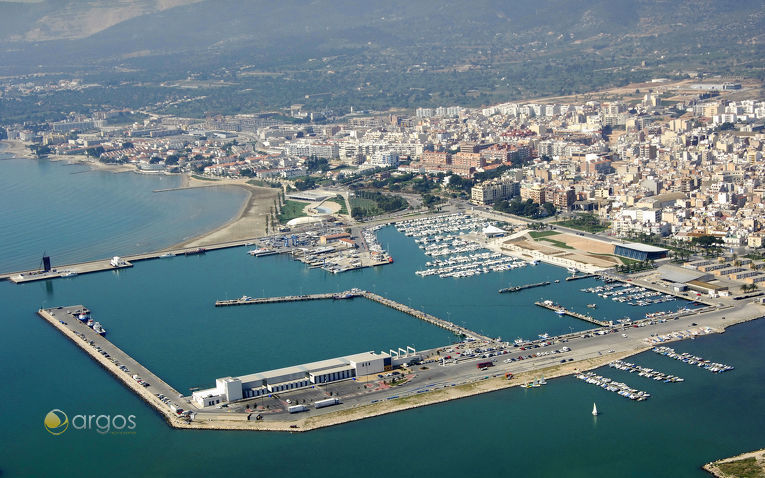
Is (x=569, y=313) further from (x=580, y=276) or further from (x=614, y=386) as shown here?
(x=614, y=386)

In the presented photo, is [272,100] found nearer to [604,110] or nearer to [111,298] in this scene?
[604,110]

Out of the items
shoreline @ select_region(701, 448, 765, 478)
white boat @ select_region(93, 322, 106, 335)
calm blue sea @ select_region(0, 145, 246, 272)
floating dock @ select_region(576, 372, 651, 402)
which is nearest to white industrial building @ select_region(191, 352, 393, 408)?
floating dock @ select_region(576, 372, 651, 402)

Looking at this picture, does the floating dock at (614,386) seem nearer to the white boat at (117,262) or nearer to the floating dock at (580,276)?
the floating dock at (580,276)

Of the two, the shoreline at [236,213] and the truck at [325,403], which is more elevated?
the shoreline at [236,213]

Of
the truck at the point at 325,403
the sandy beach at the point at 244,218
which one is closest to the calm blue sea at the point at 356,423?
the truck at the point at 325,403

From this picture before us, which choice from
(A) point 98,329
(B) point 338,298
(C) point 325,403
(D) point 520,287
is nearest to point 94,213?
(B) point 338,298

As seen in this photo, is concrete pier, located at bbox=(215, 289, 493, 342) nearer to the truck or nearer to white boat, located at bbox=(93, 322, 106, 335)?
white boat, located at bbox=(93, 322, 106, 335)

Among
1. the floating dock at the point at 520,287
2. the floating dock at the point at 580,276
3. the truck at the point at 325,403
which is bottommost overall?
the floating dock at the point at 580,276
